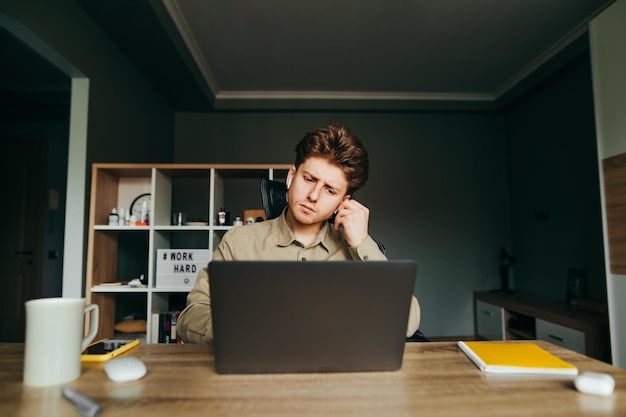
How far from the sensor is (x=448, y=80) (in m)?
4.04

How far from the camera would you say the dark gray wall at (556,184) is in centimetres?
319

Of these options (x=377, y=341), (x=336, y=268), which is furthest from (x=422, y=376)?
(x=336, y=268)

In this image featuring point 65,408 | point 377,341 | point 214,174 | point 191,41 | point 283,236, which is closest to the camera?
point 65,408

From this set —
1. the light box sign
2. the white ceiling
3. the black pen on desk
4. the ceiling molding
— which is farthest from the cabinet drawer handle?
the ceiling molding

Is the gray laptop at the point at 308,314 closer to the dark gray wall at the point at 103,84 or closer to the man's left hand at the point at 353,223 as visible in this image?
the man's left hand at the point at 353,223

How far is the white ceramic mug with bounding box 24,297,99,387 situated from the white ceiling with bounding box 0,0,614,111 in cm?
230

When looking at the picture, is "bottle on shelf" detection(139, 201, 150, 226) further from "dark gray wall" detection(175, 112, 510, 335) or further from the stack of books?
"dark gray wall" detection(175, 112, 510, 335)

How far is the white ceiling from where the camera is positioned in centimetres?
279

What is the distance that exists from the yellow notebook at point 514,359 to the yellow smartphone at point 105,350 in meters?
0.81

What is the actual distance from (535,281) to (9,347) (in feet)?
14.0

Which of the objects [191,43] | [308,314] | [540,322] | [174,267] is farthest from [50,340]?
[540,322]

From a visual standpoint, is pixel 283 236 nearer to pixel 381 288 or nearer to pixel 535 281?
pixel 381 288

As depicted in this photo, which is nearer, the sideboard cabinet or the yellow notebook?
the yellow notebook

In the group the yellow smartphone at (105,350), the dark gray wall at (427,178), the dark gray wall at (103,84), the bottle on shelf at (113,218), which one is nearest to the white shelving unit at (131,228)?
the bottle on shelf at (113,218)
